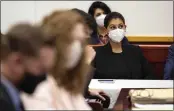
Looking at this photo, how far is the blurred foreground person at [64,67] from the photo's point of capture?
105 centimetres

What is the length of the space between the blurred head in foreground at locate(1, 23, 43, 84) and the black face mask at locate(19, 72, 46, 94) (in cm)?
2

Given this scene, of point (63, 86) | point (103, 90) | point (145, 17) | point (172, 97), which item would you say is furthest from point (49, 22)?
point (145, 17)

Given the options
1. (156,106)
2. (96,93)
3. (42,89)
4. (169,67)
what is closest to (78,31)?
(42,89)

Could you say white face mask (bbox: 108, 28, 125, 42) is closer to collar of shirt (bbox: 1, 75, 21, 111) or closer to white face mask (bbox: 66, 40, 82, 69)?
white face mask (bbox: 66, 40, 82, 69)

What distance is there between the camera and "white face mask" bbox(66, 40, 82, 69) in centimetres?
110

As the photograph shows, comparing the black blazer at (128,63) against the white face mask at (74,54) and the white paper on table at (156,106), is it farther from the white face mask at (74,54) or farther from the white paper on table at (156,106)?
the white face mask at (74,54)

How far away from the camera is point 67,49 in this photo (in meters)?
1.09

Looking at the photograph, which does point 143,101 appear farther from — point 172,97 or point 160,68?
point 160,68

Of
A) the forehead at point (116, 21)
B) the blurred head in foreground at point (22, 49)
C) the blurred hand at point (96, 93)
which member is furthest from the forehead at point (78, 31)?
the forehead at point (116, 21)

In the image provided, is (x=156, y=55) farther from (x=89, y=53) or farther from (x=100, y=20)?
(x=89, y=53)

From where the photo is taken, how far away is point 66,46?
1.08m

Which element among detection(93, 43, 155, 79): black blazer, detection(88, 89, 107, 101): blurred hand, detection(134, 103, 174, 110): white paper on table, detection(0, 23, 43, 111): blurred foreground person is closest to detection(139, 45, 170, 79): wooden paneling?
detection(93, 43, 155, 79): black blazer

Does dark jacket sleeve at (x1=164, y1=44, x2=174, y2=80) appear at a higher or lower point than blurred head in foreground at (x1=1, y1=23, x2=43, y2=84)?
lower

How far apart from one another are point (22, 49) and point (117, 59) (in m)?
1.90
